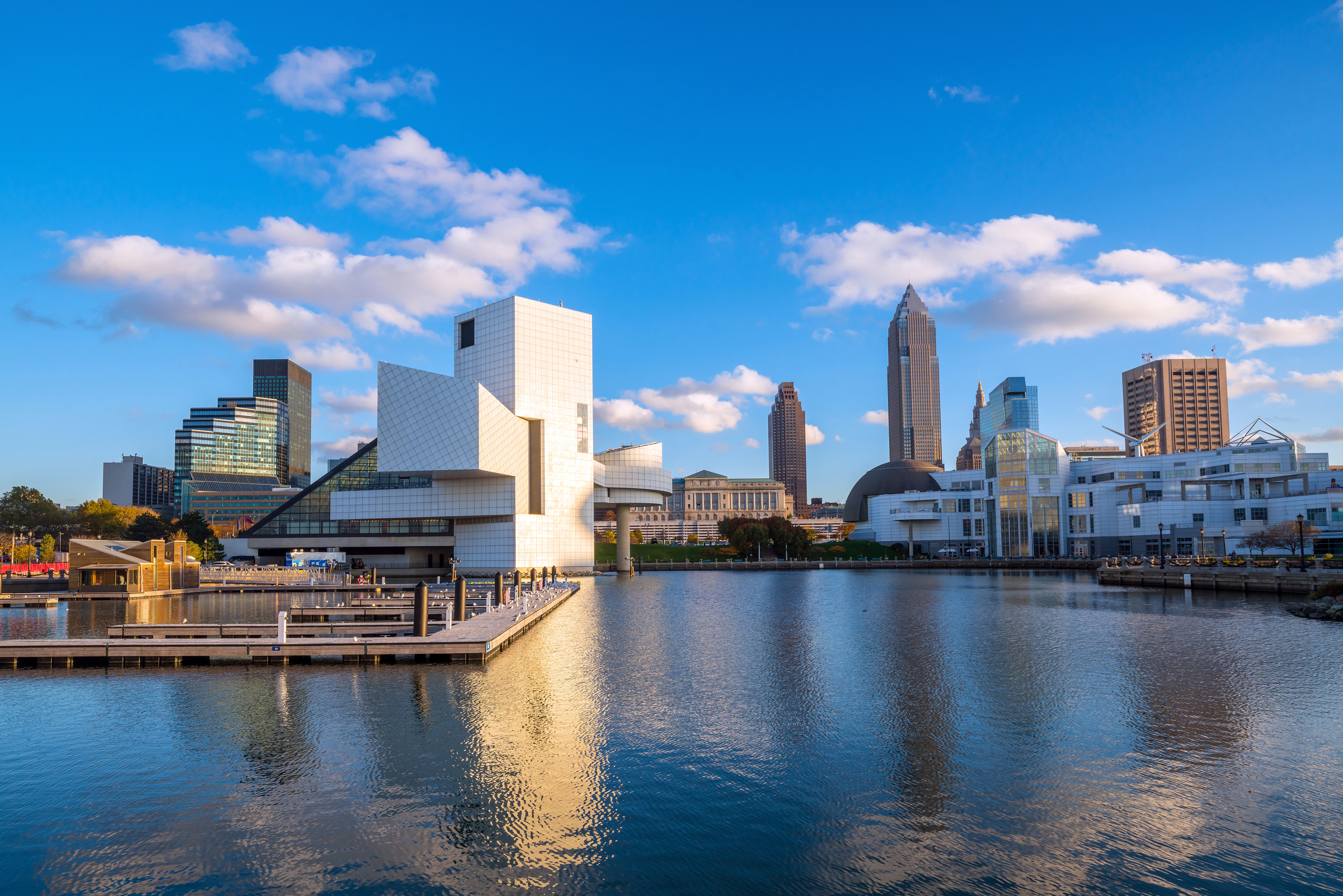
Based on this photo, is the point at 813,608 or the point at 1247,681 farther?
the point at 813,608

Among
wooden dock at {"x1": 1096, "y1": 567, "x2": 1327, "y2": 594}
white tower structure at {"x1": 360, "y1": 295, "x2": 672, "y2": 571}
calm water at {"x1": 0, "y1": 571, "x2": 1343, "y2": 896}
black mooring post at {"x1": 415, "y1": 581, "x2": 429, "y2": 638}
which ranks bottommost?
wooden dock at {"x1": 1096, "y1": 567, "x2": 1327, "y2": 594}

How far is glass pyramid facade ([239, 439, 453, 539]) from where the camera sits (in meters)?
91.0

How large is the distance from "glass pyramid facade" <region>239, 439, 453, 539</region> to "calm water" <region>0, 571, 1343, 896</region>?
66.6 metres

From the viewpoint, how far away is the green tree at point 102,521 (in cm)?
13150

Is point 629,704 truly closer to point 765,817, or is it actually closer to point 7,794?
point 765,817

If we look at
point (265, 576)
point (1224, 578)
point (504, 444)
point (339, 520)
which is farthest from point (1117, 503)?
point (265, 576)

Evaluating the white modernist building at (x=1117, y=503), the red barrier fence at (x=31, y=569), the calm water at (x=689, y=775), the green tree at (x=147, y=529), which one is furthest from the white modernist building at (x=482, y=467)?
the white modernist building at (x=1117, y=503)

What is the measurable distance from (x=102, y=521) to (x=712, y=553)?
98516 mm

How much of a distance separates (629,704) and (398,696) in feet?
20.2

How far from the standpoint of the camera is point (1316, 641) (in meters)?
31.5

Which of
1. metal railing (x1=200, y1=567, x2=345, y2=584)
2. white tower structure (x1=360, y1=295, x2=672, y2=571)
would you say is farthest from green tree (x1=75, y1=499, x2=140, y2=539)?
metal railing (x1=200, y1=567, x2=345, y2=584)

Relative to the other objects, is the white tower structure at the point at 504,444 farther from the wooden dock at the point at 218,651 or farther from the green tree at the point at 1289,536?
the green tree at the point at 1289,536

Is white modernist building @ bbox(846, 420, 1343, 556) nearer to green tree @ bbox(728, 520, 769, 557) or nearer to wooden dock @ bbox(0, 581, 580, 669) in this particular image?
green tree @ bbox(728, 520, 769, 557)

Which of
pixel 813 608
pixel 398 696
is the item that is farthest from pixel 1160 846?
pixel 813 608
